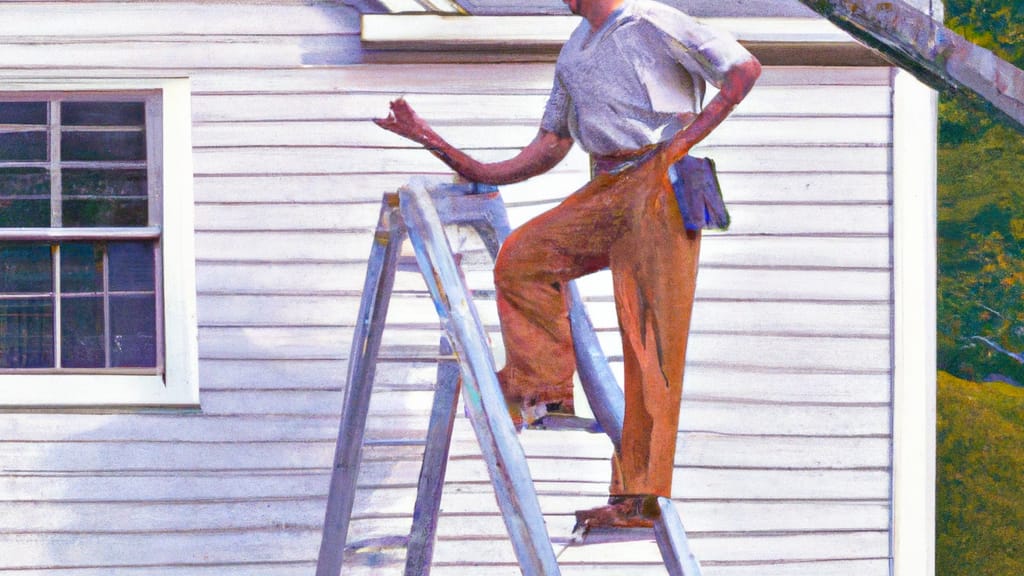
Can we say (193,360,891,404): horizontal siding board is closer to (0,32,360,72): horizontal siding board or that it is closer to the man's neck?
(0,32,360,72): horizontal siding board

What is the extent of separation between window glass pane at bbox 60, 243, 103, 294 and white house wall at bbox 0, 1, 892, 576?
305 mm

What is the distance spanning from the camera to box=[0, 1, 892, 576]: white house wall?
3.72m

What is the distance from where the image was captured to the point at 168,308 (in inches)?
147

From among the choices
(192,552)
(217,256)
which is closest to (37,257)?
(217,256)

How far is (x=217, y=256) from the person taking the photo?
3748 mm

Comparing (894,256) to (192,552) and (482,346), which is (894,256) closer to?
(482,346)

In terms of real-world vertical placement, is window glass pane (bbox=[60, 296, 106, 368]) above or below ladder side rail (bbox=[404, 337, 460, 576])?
above

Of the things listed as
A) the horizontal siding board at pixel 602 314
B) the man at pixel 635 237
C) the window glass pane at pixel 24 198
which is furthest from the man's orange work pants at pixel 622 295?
the window glass pane at pixel 24 198

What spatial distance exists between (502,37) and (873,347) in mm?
1452

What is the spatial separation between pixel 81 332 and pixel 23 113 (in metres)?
0.68

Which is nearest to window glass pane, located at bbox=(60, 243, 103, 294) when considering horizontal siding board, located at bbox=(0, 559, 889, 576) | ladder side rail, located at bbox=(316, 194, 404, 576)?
horizontal siding board, located at bbox=(0, 559, 889, 576)

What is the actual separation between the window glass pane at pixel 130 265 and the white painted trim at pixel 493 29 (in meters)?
0.92

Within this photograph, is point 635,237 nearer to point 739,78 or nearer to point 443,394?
point 739,78

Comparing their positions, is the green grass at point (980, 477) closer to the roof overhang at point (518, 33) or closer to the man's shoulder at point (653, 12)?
the roof overhang at point (518, 33)
